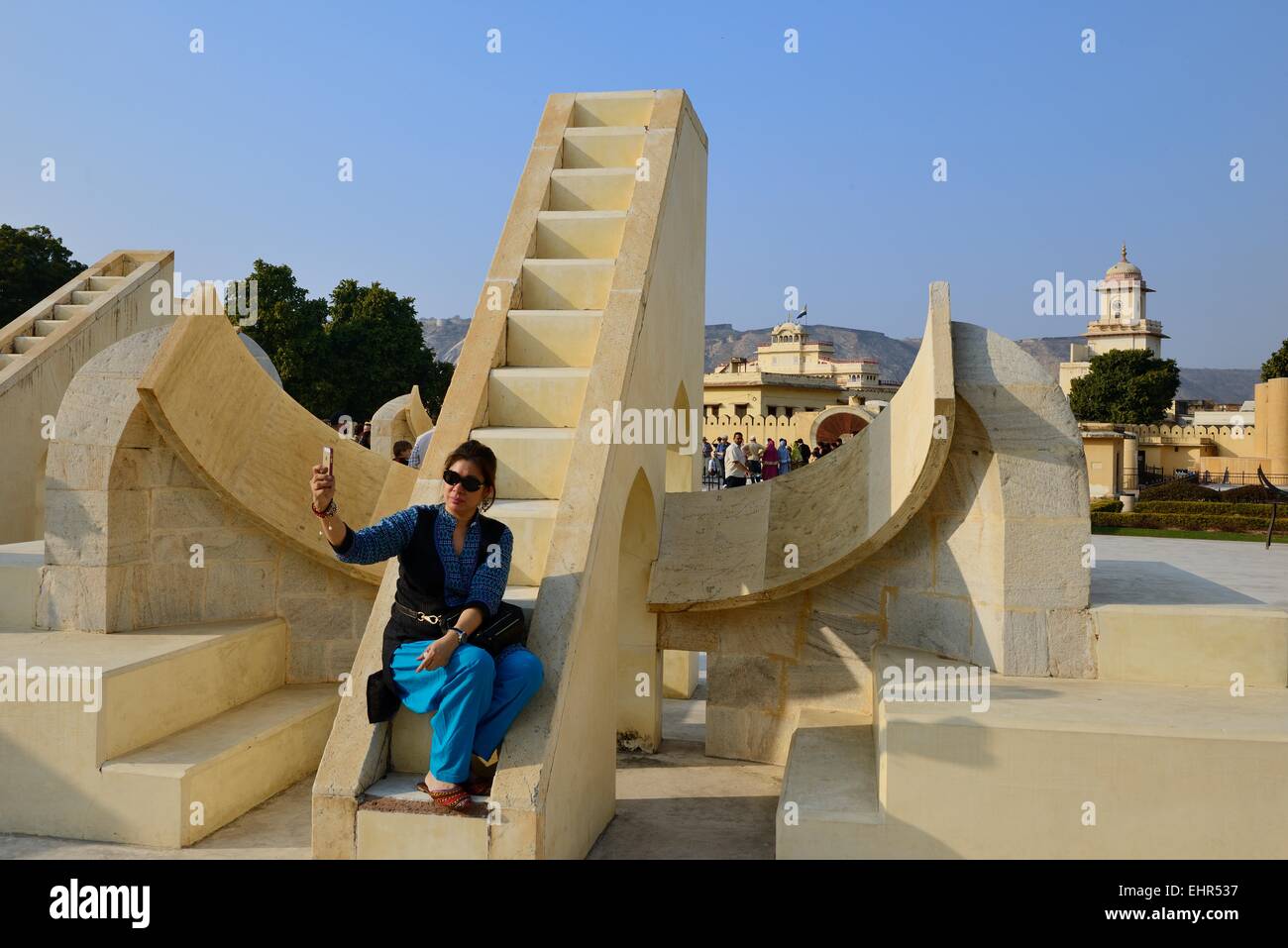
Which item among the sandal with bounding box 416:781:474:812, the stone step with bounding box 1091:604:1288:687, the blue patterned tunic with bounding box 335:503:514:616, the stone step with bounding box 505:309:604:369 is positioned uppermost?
the stone step with bounding box 505:309:604:369

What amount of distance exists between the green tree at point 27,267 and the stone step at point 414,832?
31.7 m

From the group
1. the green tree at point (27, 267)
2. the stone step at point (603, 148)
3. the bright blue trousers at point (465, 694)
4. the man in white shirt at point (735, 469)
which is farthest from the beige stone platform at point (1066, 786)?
the green tree at point (27, 267)

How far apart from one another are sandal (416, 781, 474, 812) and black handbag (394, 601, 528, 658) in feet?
1.81

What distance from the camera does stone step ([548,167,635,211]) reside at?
685 centimetres

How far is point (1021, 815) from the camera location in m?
4.36

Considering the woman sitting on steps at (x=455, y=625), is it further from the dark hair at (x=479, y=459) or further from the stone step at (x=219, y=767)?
the stone step at (x=219, y=767)

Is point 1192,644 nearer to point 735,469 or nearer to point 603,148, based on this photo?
point 603,148

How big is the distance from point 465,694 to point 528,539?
1.15 m

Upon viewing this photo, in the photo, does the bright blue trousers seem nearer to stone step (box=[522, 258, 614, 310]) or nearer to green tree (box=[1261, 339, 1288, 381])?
stone step (box=[522, 258, 614, 310])

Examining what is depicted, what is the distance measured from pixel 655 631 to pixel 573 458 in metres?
2.41

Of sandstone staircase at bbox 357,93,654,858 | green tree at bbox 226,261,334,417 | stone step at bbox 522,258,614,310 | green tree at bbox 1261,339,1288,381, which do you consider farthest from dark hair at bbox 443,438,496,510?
green tree at bbox 1261,339,1288,381

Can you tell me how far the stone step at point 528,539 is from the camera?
484cm
